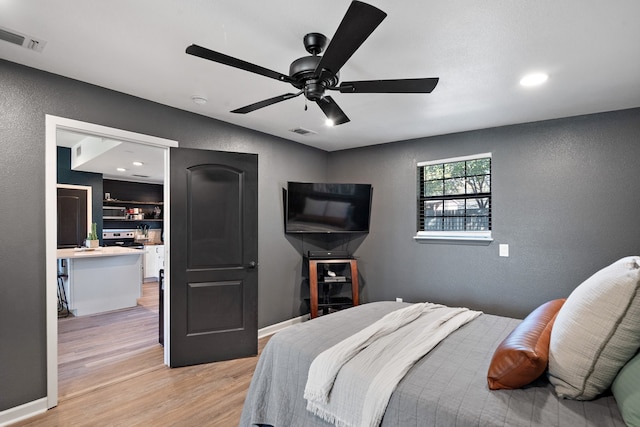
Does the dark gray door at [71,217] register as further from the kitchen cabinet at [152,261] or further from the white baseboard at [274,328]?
the white baseboard at [274,328]

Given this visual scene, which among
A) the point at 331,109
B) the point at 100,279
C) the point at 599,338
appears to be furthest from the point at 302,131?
the point at 100,279

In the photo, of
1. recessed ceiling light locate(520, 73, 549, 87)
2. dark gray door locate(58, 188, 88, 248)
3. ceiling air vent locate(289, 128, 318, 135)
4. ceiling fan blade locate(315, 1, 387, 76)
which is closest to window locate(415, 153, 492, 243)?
recessed ceiling light locate(520, 73, 549, 87)

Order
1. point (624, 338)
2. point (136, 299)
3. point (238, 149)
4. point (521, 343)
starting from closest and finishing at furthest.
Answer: point (624, 338)
point (521, 343)
point (238, 149)
point (136, 299)

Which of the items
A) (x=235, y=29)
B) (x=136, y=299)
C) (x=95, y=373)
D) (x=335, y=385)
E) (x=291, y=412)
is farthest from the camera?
(x=136, y=299)

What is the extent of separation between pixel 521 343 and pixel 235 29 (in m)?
2.19

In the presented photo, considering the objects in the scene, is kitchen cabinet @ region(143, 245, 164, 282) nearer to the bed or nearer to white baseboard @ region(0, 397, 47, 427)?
white baseboard @ region(0, 397, 47, 427)

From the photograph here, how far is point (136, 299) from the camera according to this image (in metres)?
5.52

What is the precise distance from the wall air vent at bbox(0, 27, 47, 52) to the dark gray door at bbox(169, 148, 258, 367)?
48.1 inches

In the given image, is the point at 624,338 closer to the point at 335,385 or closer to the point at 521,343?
the point at 521,343

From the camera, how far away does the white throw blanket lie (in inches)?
56.7

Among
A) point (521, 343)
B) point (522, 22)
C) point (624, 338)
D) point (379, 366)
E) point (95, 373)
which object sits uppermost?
point (522, 22)

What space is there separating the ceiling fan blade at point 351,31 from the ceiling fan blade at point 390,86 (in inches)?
9.1

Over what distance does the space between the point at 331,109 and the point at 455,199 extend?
99.4 inches

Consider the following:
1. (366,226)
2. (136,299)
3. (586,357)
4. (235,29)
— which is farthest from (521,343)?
(136,299)
